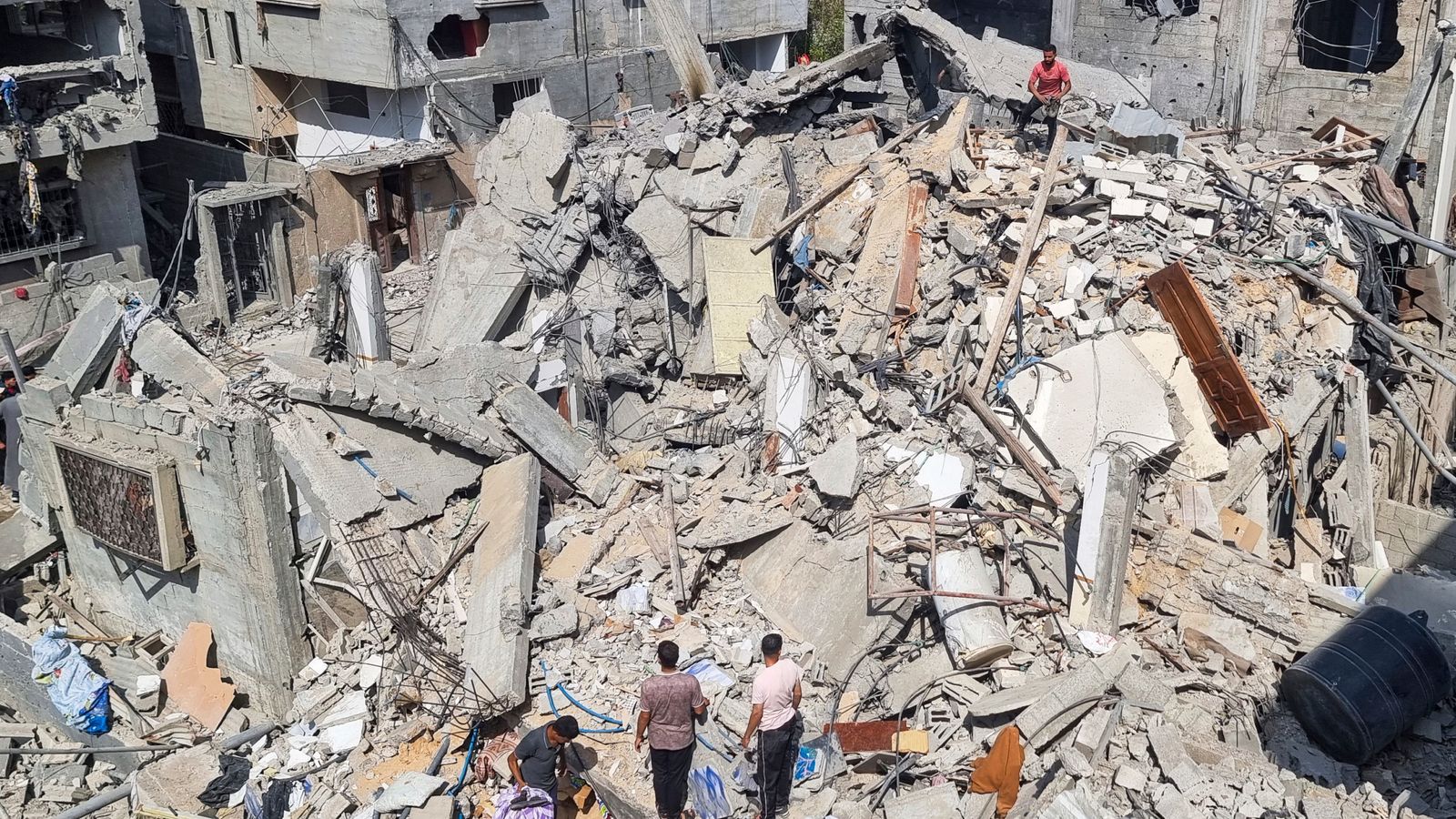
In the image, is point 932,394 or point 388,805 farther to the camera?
point 932,394

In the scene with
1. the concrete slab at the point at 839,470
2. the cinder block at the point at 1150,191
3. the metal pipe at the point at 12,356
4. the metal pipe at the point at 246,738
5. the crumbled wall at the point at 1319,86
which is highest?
the crumbled wall at the point at 1319,86

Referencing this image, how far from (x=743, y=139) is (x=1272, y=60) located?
8.72m

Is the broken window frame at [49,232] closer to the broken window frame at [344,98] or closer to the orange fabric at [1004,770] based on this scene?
the broken window frame at [344,98]

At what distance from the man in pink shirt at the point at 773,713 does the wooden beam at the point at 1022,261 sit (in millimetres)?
3990

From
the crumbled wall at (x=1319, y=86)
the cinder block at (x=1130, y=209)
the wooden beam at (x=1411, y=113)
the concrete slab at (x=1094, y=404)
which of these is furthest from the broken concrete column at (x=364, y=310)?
the crumbled wall at (x=1319, y=86)

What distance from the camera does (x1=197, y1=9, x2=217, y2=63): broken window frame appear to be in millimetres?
21891

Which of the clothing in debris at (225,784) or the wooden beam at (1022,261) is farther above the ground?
the wooden beam at (1022,261)

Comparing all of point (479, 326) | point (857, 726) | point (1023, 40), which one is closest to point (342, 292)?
point (479, 326)

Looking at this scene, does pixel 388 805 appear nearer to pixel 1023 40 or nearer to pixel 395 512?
pixel 395 512

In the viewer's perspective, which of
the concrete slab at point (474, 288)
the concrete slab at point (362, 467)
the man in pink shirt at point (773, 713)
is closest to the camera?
the man in pink shirt at point (773, 713)

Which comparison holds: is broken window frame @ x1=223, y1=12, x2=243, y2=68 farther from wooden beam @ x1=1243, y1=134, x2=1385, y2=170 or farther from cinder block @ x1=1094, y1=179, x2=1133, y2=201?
wooden beam @ x1=1243, y1=134, x2=1385, y2=170

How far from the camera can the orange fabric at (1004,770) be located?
7259 mm

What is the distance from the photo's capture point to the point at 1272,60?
1797 centimetres

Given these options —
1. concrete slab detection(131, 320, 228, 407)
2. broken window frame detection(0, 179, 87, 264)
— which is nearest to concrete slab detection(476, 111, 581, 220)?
concrete slab detection(131, 320, 228, 407)
